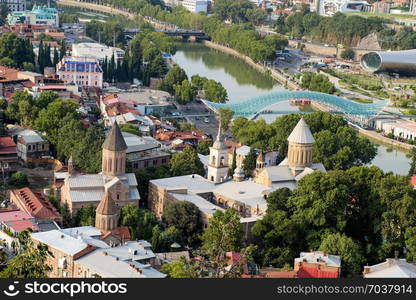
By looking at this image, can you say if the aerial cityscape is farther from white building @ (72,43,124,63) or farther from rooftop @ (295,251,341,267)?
white building @ (72,43,124,63)

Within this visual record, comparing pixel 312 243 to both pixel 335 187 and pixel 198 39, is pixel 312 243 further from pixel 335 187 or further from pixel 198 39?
pixel 198 39

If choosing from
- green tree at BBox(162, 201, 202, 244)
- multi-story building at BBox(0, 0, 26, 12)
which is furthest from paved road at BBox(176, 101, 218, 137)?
multi-story building at BBox(0, 0, 26, 12)

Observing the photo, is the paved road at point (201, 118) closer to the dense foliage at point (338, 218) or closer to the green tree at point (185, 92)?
the green tree at point (185, 92)

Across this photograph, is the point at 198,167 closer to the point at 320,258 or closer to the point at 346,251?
the point at 346,251

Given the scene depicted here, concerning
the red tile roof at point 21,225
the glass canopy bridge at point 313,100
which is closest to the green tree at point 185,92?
the glass canopy bridge at point 313,100

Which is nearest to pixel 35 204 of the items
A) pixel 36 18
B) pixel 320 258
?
pixel 320 258

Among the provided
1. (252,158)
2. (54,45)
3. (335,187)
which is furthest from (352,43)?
(335,187)
